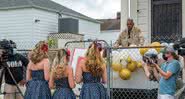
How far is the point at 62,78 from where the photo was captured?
287 inches

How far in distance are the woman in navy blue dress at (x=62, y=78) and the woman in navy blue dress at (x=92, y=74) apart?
0.52ft

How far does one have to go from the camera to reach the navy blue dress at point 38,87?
779 cm

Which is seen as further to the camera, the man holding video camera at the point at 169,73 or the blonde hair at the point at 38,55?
the blonde hair at the point at 38,55

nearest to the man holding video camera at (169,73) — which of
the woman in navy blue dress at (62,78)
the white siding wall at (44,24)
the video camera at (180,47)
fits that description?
the video camera at (180,47)

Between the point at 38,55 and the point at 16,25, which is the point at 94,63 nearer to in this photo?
the point at 38,55

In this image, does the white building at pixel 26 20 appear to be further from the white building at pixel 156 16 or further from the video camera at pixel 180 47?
the video camera at pixel 180 47

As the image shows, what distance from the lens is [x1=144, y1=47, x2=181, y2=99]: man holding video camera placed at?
6768mm

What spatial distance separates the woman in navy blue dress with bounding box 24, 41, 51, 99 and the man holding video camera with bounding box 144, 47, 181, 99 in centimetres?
195

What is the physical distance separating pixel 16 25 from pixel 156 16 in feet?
44.7

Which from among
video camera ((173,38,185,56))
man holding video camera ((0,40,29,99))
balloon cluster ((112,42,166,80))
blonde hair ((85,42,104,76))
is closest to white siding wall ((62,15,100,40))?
man holding video camera ((0,40,29,99))

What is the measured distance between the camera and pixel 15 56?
28.5 ft

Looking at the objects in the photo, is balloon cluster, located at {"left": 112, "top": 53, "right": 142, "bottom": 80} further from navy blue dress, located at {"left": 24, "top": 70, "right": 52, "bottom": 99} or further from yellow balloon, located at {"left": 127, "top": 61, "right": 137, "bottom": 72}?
navy blue dress, located at {"left": 24, "top": 70, "right": 52, "bottom": 99}

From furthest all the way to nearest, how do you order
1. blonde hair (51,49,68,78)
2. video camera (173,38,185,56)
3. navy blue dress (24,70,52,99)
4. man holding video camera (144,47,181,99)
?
navy blue dress (24,70,52,99)
blonde hair (51,49,68,78)
man holding video camera (144,47,181,99)
video camera (173,38,185,56)

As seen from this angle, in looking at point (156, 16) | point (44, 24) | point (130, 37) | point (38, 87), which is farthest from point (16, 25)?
point (38, 87)
